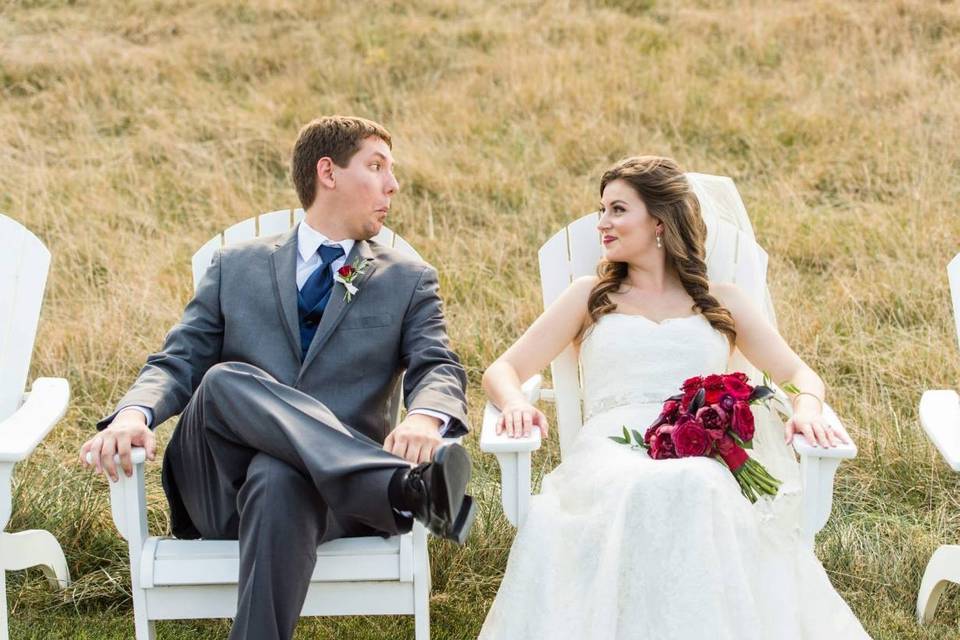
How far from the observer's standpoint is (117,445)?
9.30 feet

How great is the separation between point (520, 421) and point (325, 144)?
1.05m

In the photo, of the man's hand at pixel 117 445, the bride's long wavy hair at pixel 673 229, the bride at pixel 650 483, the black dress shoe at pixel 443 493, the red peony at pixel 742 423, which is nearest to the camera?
the black dress shoe at pixel 443 493

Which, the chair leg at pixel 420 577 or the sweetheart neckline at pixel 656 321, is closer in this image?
the chair leg at pixel 420 577

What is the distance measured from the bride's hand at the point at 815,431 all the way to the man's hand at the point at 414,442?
901 mm

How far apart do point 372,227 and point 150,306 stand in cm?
216

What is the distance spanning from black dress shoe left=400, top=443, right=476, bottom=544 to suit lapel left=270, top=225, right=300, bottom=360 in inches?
28.9

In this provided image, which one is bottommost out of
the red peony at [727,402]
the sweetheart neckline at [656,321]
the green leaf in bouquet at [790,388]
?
the green leaf in bouquet at [790,388]

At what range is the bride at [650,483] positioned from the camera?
2.72 m

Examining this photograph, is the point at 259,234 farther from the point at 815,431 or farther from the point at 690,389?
the point at 815,431

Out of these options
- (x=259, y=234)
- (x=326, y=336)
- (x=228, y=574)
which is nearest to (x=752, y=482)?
(x=326, y=336)

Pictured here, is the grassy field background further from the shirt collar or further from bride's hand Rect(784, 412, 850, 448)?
the shirt collar

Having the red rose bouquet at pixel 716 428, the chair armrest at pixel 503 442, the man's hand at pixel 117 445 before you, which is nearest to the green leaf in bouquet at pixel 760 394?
the red rose bouquet at pixel 716 428

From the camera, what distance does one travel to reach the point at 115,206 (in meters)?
6.55

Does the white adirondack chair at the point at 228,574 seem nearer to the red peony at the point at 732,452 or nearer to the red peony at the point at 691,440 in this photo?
the red peony at the point at 691,440
